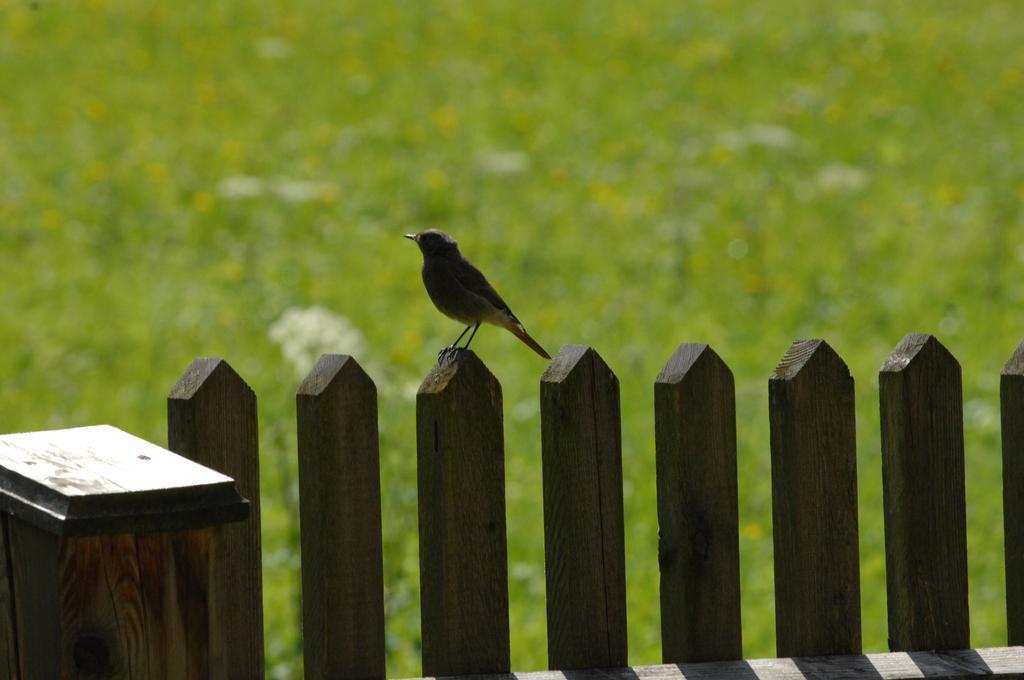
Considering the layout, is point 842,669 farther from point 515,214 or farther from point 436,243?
point 515,214

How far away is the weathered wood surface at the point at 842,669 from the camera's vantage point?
7.58 ft

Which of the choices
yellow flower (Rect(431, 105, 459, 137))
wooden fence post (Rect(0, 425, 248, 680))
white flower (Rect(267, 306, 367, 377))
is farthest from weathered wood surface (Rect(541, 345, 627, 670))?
yellow flower (Rect(431, 105, 459, 137))

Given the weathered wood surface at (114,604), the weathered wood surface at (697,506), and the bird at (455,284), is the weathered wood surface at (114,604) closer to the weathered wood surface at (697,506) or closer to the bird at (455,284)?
the weathered wood surface at (697,506)

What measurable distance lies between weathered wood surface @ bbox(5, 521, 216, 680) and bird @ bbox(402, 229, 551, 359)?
1.92 m

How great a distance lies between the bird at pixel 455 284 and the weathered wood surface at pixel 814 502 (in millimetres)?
1303

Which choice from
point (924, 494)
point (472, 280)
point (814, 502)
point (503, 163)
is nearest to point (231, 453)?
point (814, 502)

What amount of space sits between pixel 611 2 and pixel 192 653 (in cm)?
1610

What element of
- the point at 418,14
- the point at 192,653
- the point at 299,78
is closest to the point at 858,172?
the point at 299,78

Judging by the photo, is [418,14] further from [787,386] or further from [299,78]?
[787,386]

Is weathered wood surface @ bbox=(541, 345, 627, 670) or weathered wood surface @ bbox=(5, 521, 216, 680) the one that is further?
weathered wood surface @ bbox=(541, 345, 627, 670)

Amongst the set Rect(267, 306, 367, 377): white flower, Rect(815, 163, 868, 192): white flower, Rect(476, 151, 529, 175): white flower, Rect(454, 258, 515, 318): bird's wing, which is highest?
Rect(476, 151, 529, 175): white flower

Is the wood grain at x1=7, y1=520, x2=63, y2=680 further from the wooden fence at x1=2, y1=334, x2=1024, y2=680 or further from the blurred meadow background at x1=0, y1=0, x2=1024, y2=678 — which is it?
the blurred meadow background at x1=0, y1=0, x2=1024, y2=678

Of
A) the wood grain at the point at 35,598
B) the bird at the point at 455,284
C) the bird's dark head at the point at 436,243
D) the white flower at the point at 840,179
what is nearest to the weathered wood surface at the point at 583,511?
the wood grain at the point at 35,598

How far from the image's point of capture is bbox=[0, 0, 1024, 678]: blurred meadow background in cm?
587
